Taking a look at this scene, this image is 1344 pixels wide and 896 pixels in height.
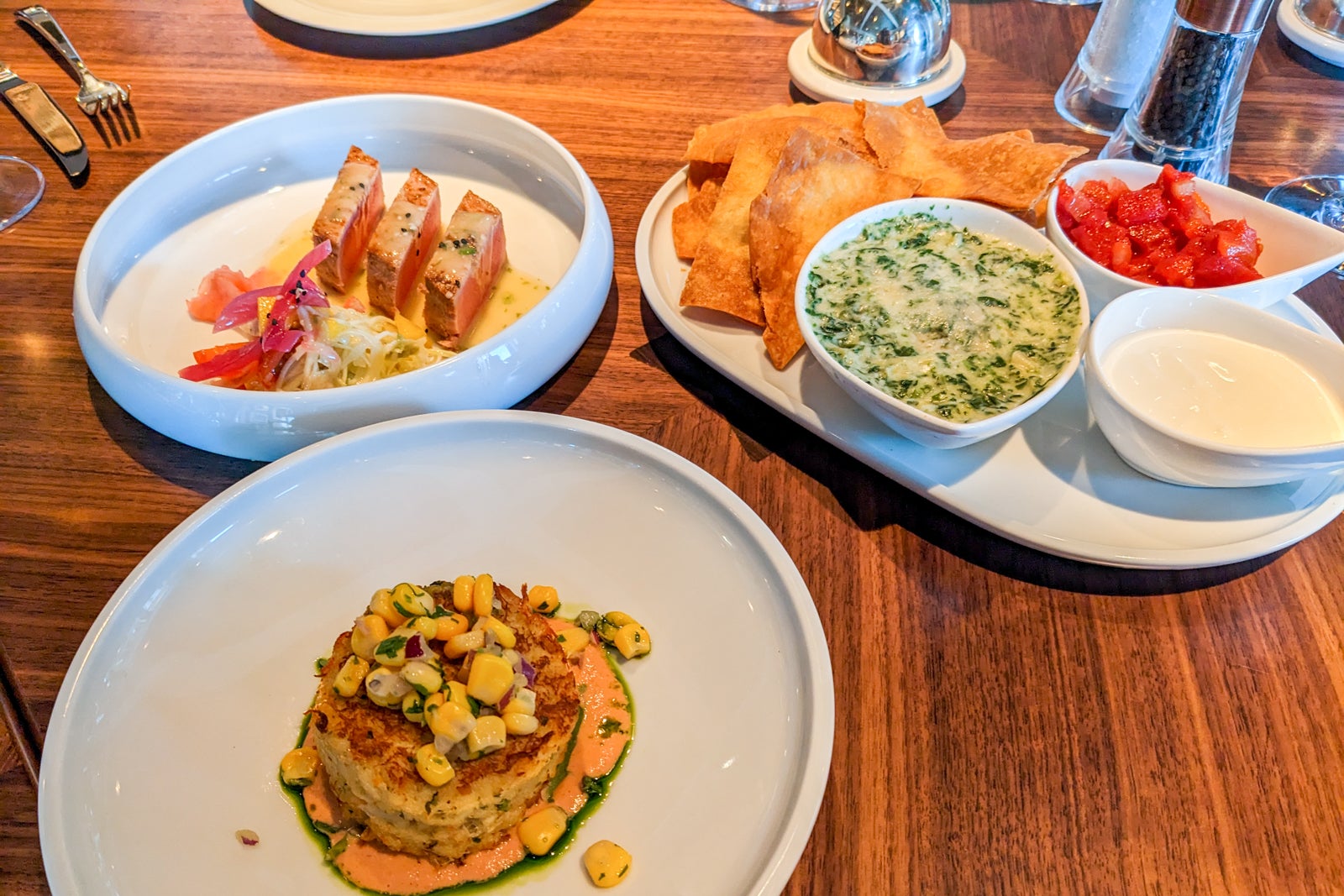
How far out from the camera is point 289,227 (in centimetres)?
259

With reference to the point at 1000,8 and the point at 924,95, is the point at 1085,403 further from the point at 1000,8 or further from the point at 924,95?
the point at 1000,8

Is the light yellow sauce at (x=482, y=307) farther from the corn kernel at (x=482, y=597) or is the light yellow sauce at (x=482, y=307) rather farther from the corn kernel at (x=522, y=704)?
the corn kernel at (x=522, y=704)

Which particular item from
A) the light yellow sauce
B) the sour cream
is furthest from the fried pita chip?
the sour cream

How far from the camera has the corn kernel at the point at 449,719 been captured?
4.48ft

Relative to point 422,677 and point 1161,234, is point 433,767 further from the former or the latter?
point 1161,234

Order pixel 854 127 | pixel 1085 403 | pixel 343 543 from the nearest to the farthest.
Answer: pixel 343 543
pixel 1085 403
pixel 854 127

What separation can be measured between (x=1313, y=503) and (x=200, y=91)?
3.61m

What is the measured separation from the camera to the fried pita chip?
2.09 metres

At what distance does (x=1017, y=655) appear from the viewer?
1674mm

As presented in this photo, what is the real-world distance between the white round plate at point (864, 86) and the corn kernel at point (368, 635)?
226 cm

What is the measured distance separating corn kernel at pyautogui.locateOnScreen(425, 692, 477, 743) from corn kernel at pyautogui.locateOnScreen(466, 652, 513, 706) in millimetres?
35

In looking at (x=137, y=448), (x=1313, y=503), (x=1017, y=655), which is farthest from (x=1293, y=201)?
(x=137, y=448)

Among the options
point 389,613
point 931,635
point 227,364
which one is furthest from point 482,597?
point 227,364

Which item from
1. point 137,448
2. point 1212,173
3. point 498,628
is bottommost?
point 137,448
